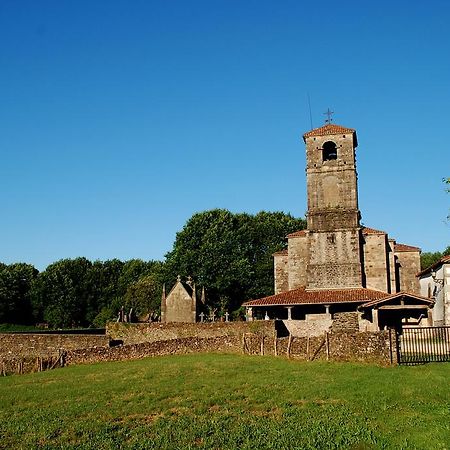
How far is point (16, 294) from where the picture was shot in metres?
79.0

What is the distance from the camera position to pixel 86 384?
21.4 metres

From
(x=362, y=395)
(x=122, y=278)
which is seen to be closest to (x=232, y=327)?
(x=362, y=395)

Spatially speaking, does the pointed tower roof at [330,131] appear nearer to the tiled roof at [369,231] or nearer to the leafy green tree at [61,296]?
the tiled roof at [369,231]

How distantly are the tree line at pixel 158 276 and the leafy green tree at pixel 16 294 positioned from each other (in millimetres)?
137

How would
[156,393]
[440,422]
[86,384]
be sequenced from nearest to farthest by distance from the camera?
[440,422]
[156,393]
[86,384]

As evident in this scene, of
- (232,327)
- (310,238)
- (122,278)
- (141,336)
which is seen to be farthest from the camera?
(122,278)

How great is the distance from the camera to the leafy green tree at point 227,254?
2173 inches

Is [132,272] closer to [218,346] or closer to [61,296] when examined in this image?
[61,296]

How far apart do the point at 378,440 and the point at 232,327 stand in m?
23.0

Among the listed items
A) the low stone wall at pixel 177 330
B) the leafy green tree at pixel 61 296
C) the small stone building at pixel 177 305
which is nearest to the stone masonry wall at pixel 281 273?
the small stone building at pixel 177 305

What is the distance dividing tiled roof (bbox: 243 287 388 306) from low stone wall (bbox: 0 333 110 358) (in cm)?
1197

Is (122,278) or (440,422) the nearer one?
(440,422)

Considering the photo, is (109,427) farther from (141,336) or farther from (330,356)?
(141,336)

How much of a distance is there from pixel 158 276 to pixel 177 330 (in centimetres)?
2349
